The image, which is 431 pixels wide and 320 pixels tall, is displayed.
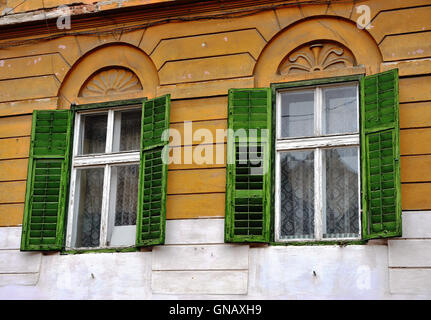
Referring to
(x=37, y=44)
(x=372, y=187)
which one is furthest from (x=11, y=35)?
(x=372, y=187)

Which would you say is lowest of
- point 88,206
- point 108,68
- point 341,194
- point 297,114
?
point 88,206

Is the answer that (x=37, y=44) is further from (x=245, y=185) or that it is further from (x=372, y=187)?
(x=372, y=187)

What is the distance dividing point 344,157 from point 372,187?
60 cm

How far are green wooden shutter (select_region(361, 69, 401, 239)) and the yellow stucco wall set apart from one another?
0.16 meters

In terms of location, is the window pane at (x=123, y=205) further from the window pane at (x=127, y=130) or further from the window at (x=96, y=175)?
the window pane at (x=127, y=130)

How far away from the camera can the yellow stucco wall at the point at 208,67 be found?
8305 millimetres

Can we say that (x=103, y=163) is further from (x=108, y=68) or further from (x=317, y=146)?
(x=317, y=146)

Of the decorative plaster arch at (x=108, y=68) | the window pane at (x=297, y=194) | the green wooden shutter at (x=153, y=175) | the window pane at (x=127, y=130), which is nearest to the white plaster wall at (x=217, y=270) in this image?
the green wooden shutter at (x=153, y=175)

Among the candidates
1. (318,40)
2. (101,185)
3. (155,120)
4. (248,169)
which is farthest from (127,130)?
(318,40)

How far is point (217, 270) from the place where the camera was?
8406 millimetres

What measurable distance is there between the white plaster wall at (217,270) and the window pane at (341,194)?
0.95 feet

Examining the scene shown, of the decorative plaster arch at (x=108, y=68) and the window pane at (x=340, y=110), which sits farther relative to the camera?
the decorative plaster arch at (x=108, y=68)

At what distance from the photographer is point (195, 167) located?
8.84 meters

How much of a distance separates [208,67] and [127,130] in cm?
126
